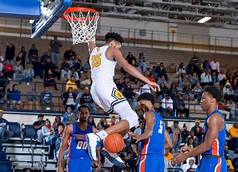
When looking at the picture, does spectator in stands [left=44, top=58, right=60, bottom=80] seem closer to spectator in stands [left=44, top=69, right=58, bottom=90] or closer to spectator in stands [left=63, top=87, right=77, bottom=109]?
spectator in stands [left=44, top=69, right=58, bottom=90]

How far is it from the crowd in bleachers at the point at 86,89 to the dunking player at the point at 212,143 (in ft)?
25.3

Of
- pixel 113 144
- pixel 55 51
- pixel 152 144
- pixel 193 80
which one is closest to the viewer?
pixel 113 144

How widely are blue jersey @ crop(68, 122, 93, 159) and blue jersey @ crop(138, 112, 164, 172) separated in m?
1.39

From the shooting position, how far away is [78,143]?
9680 millimetres

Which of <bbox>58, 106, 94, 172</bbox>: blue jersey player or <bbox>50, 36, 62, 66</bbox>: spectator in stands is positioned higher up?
<bbox>50, 36, 62, 66</bbox>: spectator in stands

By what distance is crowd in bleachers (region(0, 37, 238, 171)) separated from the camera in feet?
53.8

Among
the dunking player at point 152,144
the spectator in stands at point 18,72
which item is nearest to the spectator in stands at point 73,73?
the spectator in stands at point 18,72

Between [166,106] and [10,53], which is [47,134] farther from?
[10,53]

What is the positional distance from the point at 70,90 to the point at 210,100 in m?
12.6

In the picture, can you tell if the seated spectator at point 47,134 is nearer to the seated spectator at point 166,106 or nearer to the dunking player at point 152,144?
the seated spectator at point 166,106

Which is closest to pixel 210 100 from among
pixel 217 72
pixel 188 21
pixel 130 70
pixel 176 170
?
pixel 130 70

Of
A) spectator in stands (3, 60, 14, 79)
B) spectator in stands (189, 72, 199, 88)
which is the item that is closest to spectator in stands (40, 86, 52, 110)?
spectator in stands (3, 60, 14, 79)

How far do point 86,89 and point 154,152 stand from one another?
35.0ft

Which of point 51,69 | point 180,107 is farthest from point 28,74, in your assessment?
point 180,107
